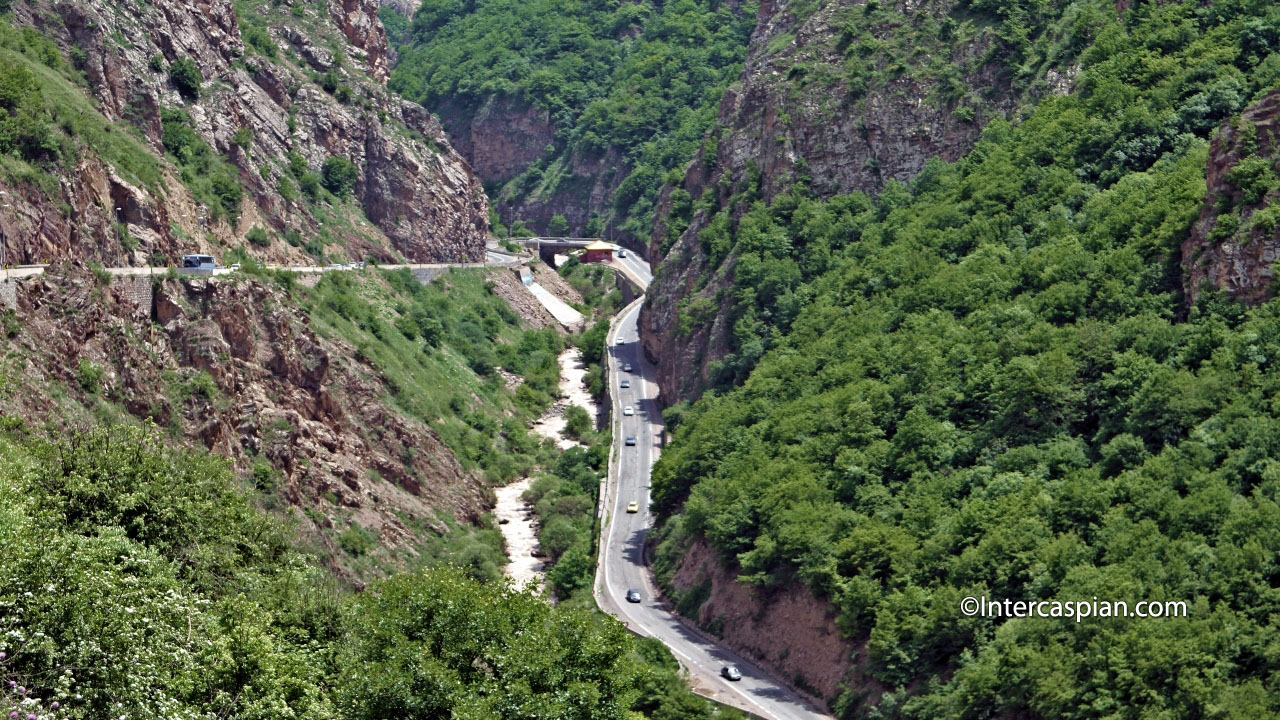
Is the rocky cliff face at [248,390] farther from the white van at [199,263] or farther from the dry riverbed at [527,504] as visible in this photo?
the dry riverbed at [527,504]

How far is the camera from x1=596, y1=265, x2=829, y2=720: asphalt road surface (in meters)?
83.8

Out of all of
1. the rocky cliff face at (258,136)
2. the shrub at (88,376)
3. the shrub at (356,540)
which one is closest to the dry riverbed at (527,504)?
the shrub at (356,540)

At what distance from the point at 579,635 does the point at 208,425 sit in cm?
3677

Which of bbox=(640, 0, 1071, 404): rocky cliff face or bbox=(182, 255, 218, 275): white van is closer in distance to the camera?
bbox=(182, 255, 218, 275): white van

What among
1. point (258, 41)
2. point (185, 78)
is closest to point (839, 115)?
point (185, 78)

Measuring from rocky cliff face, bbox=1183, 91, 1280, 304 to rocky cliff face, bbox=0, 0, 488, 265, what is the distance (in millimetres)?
51838

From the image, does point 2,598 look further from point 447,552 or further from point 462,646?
point 447,552

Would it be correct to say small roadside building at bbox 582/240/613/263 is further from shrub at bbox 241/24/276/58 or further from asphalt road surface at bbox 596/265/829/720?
shrub at bbox 241/24/276/58

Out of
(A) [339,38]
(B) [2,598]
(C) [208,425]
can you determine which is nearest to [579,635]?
(B) [2,598]

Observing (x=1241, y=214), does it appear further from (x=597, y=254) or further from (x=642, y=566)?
(x=597, y=254)

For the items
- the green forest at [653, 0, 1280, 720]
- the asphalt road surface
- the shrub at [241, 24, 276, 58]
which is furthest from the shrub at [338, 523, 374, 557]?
the shrub at [241, 24, 276, 58]

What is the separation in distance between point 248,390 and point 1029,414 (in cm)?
3785

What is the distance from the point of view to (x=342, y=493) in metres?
96.5

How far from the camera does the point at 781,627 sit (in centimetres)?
8944
